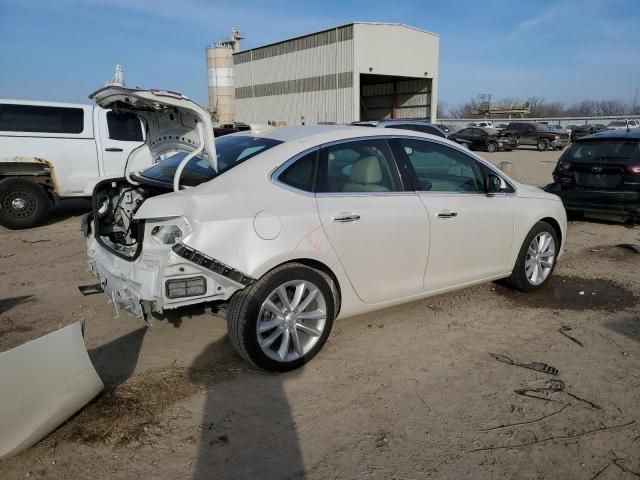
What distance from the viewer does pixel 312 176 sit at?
3539mm

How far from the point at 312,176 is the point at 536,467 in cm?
221

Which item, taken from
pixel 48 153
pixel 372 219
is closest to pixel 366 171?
pixel 372 219

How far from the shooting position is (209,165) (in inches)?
142

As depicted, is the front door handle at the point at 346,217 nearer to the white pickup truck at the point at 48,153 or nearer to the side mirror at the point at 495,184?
the side mirror at the point at 495,184

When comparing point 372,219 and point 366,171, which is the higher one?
point 366,171

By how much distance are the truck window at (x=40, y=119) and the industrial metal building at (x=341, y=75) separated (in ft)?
87.7

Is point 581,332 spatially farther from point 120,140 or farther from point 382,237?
point 120,140

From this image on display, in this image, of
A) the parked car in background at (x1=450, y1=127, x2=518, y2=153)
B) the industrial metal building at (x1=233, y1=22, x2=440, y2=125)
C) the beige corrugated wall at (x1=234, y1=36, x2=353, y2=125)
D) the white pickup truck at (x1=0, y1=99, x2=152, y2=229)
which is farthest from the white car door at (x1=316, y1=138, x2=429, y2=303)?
the beige corrugated wall at (x1=234, y1=36, x2=353, y2=125)

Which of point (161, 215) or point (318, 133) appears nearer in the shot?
point (161, 215)

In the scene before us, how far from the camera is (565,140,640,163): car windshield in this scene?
754 centimetres

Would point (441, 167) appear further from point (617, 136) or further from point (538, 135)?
point (538, 135)

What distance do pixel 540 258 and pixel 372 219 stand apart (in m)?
2.38

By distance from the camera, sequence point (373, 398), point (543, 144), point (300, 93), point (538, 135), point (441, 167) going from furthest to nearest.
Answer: point (300, 93) → point (538, 135) → point (543, 144) → point (441, 167) → point (373, 398)

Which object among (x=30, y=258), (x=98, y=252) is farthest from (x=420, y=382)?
(x=30, y=258)
